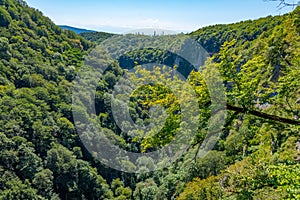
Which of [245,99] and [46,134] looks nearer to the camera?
[245,99]

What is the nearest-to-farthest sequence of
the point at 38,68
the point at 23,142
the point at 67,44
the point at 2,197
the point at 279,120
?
the point at 279,120, the point at 2,197, the point at 23,142, the point at 38,68, the point at 67,44

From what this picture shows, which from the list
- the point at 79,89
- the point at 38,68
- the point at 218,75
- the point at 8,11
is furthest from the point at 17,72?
the point at 218,75

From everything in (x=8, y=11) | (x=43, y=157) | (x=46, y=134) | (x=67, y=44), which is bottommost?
(x=43, y=157)

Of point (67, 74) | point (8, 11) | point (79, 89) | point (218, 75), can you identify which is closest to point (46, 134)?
point (79, 89)

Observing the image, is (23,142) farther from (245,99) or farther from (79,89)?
(245,99)

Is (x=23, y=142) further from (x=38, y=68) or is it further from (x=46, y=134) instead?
(x=38, y=68)

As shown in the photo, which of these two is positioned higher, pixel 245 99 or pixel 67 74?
pixel 245 99

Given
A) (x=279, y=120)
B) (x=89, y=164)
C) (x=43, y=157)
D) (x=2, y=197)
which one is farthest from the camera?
(x=89, y=164)
